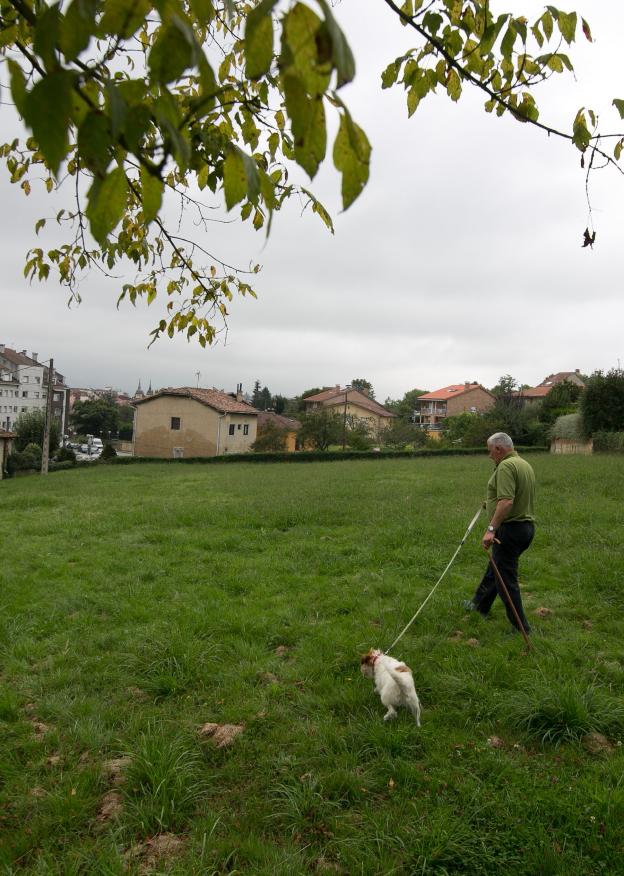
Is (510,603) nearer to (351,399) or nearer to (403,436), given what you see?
(403,436)

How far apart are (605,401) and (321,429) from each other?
23.6 m

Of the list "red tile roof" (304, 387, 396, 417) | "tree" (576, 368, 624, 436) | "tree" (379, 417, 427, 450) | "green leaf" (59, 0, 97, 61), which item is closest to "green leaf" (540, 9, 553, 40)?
"green leaf" (59, 0, 97, 61)

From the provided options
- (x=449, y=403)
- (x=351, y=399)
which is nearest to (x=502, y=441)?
(x=351, y=399)

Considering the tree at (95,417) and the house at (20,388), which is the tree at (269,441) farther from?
the tree at (95,417)

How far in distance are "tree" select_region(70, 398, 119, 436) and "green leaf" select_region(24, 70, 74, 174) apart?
91166mm

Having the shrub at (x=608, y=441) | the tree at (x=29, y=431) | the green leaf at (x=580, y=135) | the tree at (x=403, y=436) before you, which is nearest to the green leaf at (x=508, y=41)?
the green leaf at (x=580, y=135)

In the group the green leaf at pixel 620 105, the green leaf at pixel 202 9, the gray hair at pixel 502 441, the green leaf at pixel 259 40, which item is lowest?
the gray hair at pixel 502 441

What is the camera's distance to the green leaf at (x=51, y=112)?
950mm

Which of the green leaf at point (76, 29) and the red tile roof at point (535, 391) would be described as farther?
the red tile roof at point (535, 391)

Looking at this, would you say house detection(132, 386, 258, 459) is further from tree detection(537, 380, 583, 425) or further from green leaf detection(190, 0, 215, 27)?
green leaf detection(190, 0, 215, 27)

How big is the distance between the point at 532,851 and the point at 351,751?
1.18 m

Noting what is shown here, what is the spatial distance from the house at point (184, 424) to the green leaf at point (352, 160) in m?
49.4

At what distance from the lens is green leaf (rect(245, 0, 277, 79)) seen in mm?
1034

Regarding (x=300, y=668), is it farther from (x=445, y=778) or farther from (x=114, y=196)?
(x=114, y=196)
